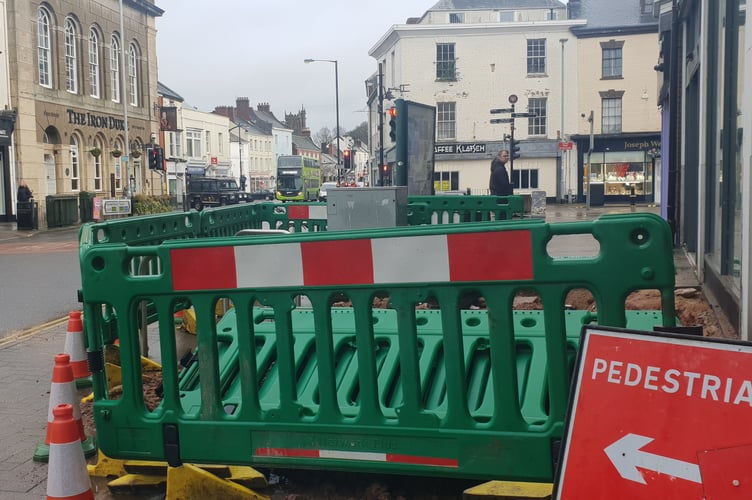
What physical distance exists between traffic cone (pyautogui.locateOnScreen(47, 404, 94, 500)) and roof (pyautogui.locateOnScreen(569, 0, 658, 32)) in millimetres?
44429

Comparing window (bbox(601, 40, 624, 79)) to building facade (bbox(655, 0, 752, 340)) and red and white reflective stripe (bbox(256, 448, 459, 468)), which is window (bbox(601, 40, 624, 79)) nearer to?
building facade (bbox(655, 0, 752, 340))

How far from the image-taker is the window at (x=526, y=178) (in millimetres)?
44656

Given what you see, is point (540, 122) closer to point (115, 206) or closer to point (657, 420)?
point (115, 206)

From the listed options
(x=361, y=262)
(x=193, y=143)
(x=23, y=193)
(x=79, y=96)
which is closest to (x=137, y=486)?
(x=361, y=262)

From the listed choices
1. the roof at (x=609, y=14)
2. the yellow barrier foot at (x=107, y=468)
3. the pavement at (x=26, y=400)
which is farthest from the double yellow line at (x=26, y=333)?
the roof at (x=609, y=14)

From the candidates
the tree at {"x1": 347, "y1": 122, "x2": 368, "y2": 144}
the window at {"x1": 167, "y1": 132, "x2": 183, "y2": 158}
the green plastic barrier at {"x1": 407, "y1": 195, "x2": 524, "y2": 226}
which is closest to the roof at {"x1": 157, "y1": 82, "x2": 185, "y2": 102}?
the window at {"x1": 167, "y1": 132, "x2": 183, "y2": 158}

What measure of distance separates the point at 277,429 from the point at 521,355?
1.37 m

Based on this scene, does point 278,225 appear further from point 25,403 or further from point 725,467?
point 725,467

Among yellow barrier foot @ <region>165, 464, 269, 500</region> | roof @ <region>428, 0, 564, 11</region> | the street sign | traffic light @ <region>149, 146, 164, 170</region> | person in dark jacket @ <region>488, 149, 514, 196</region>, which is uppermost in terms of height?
roof @ <region>428, 0, 564, 11</region>

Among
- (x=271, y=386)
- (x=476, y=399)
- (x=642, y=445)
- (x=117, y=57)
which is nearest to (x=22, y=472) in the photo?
(x=271, y=386)

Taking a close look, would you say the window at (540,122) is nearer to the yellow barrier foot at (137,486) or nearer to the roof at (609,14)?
the roof at (609,14)

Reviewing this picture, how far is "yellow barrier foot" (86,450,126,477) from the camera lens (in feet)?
13.8

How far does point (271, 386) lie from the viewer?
411 centimetres

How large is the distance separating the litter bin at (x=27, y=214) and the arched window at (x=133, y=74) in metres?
14.8
